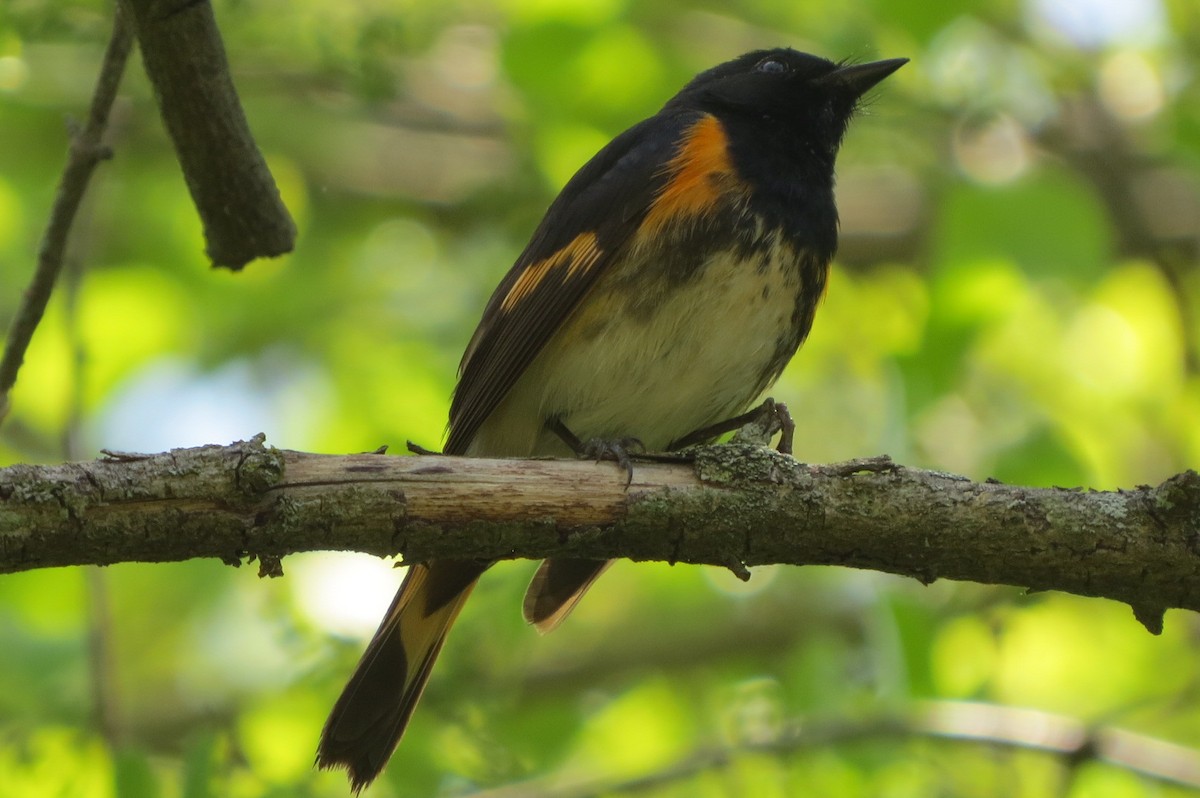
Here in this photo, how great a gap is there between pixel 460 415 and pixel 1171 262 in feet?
13.5

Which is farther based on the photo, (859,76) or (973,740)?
(859,76)

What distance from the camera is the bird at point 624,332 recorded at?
11.8 feet

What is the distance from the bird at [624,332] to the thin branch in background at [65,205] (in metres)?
1.12

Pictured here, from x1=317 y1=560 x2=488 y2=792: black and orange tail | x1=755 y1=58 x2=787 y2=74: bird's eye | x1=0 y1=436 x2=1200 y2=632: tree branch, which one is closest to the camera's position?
x1=0 y1=436 x2=1200 y2=632: tree branch

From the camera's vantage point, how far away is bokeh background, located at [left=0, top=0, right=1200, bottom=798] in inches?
158

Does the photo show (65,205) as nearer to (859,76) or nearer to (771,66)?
(771,66)

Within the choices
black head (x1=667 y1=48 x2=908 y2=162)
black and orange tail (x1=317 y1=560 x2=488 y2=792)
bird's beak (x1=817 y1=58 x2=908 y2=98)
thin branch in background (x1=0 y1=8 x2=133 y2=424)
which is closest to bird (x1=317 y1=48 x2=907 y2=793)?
black and orange tail (x1=317 y1=560 x2=488 y2=792)

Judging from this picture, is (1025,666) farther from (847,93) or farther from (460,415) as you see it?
(460,415)

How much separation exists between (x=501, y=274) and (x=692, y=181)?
2.03 meters

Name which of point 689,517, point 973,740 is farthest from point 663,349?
point 973,740

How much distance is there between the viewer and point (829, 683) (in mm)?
4105

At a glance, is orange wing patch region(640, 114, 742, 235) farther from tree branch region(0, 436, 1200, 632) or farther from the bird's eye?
tree branch region(0, 436, 1200, 632)

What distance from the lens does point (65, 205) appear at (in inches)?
125

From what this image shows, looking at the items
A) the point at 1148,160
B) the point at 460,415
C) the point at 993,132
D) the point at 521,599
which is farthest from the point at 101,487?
the point at 1148,160
